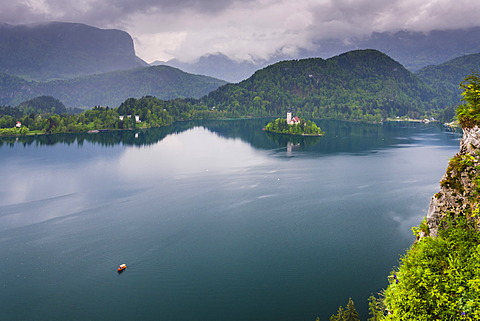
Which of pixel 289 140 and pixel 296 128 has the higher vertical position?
pixel 296 128

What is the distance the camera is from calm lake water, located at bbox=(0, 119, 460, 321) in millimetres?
31530

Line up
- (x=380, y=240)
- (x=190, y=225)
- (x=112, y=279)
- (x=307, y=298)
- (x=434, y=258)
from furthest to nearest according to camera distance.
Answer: (x=190, y=225) < (x=380, y=240) < (x=112, y=279) < (x=307, y=298) < (x=434, y=258)

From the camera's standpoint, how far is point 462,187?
18.0m

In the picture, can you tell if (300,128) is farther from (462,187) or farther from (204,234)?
(462,187)

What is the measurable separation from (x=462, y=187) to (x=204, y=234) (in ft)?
107

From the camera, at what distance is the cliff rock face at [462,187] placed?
690 inches

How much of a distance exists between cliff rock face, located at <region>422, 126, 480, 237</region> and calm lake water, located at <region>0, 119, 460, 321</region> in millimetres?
15205

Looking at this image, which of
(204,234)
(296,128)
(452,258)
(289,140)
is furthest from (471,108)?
(296,128)

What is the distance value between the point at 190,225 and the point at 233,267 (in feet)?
43.7

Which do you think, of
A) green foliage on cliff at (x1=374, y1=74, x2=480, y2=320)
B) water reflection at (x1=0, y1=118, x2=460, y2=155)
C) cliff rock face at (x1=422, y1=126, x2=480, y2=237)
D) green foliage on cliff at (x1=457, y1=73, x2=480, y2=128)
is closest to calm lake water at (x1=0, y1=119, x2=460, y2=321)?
green foliage on cliff at (x1=374, y1=74, x2=480, y2=320)

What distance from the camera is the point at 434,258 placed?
57.5 ft

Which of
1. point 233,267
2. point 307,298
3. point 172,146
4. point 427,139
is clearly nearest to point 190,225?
point 233,267

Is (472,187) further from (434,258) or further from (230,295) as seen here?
(230,295)

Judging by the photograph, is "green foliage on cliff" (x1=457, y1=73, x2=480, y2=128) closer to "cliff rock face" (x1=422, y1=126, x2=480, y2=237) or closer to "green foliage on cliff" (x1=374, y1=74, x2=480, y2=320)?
"green foliage on cliff" (x1=374, y1=74, x2=480, y2=320)
